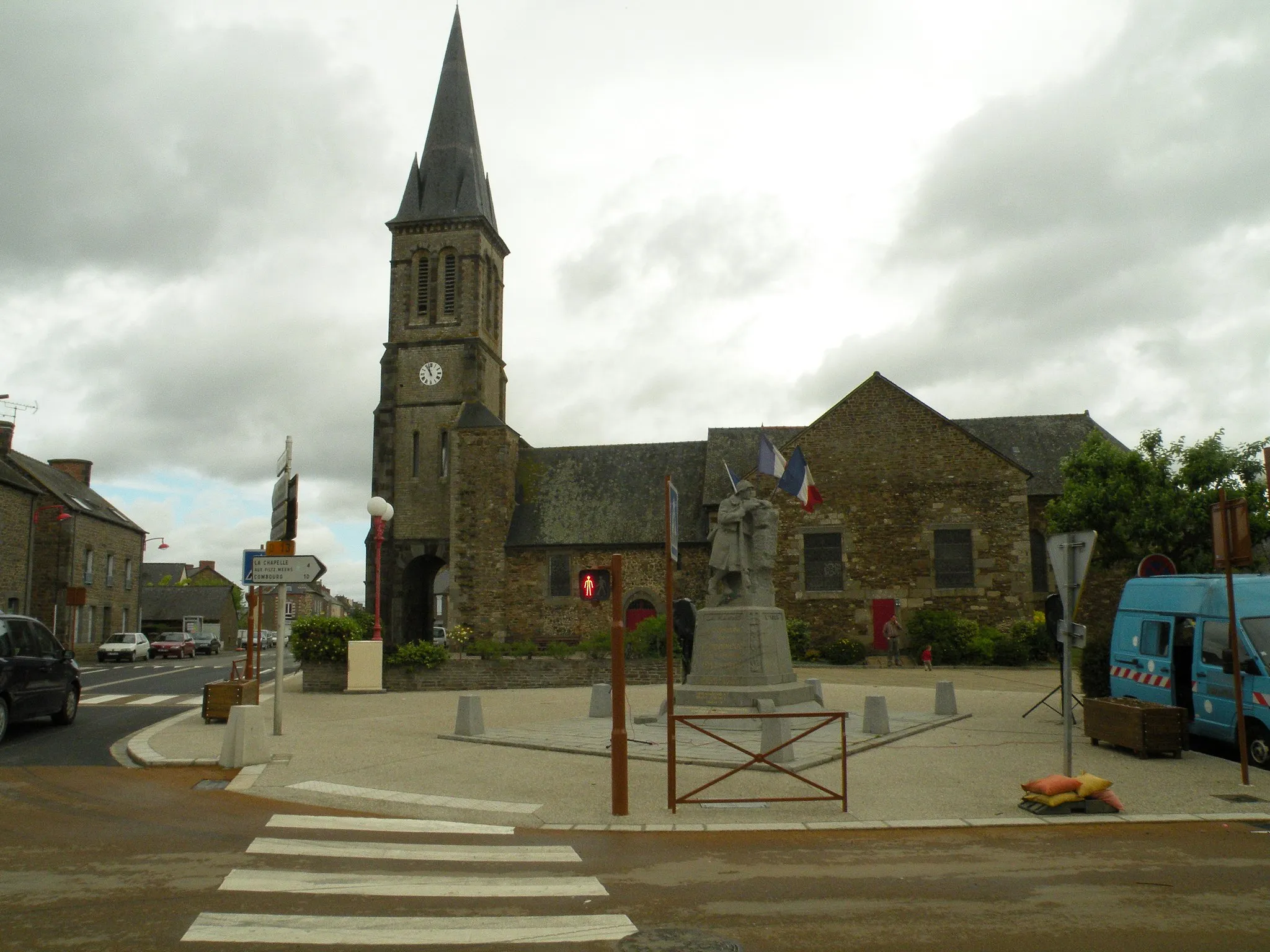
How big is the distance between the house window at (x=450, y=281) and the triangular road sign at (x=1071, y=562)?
31814 millimetres

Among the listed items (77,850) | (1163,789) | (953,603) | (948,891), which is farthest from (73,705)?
(953,603)

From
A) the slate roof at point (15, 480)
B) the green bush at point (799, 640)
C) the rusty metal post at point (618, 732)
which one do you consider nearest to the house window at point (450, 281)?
the slate roof at point (15, 480)

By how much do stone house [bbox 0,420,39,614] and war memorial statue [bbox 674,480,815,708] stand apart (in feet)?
95.8

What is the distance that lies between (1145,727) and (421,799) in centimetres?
759

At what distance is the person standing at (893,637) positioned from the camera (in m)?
27.4

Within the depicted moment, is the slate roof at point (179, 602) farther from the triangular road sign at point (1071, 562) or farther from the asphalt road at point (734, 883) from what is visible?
the triangular road sign at point (1071, 562)

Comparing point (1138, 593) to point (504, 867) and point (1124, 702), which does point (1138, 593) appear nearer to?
point (1124, 702)

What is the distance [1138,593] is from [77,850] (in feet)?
39.2

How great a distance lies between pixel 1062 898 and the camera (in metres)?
5.23

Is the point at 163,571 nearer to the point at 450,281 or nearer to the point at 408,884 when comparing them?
the point at 450,281

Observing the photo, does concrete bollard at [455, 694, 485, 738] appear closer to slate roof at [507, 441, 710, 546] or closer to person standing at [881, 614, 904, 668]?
person standing at [881, 614, 904, 668]

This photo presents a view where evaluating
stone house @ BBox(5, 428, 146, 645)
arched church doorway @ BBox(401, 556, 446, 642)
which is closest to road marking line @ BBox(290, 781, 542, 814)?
arched church doorway @ BBox(401, 556, 446, 642)

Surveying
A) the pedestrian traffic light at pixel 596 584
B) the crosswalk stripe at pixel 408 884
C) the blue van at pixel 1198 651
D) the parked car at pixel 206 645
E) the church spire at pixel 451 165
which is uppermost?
the church spire at pixel 451 165

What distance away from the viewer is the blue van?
9977mm
